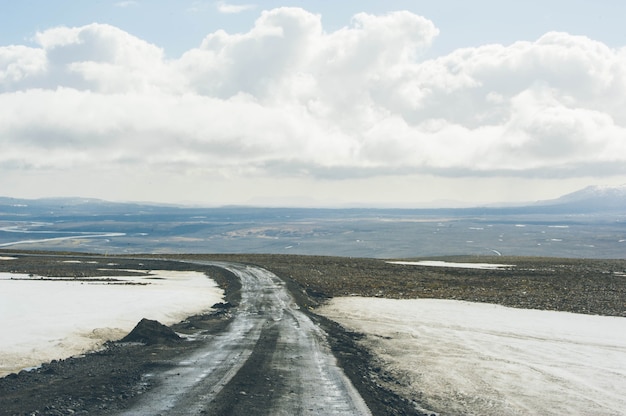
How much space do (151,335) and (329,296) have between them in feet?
67.9

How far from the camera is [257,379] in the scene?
47.8 ft

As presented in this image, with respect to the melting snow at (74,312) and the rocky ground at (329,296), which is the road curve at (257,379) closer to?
the rocky ground at (329,296)

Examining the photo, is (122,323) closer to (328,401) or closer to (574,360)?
(328,401)

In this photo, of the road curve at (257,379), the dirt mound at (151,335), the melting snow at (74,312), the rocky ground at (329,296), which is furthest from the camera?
the dirt mound at (151,335)

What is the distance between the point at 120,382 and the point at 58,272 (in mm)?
43959

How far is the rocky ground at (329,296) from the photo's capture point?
12.4 meters

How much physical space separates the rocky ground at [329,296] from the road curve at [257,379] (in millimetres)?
579

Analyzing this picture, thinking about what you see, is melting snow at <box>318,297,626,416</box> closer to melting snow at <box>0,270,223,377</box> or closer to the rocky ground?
the rocky ground

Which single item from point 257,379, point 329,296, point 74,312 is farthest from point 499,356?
point 329,296

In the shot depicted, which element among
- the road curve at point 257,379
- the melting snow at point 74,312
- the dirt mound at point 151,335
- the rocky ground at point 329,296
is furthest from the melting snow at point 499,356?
the melting snow at point 74,312

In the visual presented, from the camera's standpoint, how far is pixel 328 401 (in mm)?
12688

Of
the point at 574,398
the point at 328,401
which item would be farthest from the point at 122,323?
the point at 574,398

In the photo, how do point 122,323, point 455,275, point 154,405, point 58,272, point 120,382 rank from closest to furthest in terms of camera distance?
point 154,405 → point 120,382 → point 122,323 → point 58,272 → point 455,275

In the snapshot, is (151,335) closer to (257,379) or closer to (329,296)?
(257,379)
